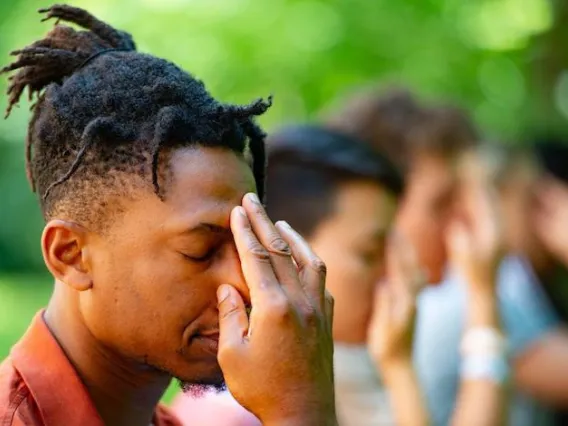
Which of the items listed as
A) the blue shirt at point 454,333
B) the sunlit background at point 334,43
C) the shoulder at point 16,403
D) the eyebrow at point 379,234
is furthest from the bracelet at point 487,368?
the sunlit background at point 334,43

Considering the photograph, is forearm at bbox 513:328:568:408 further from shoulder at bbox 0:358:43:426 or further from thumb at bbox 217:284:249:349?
shoulder at bbox 0:358:43:426

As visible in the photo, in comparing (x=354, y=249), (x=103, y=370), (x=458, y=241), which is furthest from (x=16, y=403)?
(x=458, y=241)

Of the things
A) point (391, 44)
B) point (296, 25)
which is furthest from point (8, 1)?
point (391, 44)

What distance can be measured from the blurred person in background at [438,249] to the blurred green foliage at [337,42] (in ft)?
11.3

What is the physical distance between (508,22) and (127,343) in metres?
7.74

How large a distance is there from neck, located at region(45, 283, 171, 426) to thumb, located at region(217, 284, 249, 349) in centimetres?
25

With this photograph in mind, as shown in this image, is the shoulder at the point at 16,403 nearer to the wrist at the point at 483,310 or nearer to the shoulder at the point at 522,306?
the wrist at the point at 483,310

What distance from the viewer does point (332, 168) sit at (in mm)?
3785

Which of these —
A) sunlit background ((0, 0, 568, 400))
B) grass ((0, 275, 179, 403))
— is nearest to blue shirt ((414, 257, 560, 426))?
grass ((0, 275, 179, 403))

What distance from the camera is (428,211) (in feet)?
15.5

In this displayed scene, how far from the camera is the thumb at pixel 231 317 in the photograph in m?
2.04

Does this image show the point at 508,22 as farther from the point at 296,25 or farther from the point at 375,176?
the point at 375,176

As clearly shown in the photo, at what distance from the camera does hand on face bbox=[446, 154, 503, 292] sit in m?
4.33

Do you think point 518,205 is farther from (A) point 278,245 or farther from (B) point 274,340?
(B) point 274,340
